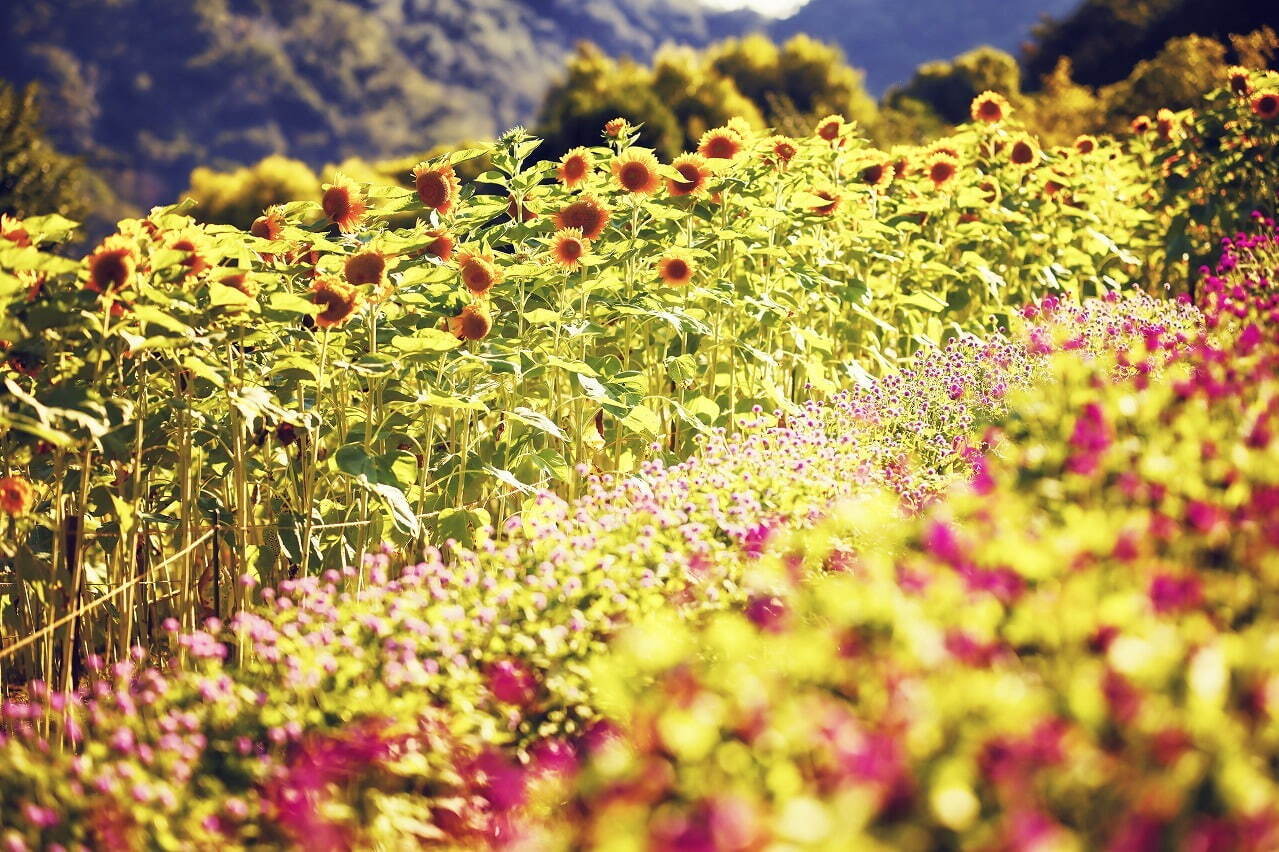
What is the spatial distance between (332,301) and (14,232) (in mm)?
775

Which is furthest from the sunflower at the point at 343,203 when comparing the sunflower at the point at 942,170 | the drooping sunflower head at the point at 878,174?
the sunflower at the point at 942,170

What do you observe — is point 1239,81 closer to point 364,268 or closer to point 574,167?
point 574,167

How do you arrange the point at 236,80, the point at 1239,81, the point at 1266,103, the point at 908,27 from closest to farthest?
1. the point at 1266,103
2. the point at 1239,81
3. the point at 236,80
4. the point at 908,27

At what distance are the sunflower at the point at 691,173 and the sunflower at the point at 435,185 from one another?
2.78ft

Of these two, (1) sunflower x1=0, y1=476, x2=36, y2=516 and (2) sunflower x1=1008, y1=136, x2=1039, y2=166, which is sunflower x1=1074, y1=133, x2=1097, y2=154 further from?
(1) sunflower x1=0, y1=476, x2=36, y2=516

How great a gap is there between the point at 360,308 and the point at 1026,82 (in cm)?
2722

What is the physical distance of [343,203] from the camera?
326 cm

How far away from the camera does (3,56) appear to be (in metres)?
57.1

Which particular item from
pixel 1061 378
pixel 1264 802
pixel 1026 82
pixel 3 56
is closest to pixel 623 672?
pixel 1264 802

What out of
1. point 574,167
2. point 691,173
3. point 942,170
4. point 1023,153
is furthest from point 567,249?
point 1023,153

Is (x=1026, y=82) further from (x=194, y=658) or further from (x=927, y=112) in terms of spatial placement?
(x=194, y=658)

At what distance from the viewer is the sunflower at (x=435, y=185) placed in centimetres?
344

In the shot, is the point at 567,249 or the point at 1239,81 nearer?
the point at 567,249

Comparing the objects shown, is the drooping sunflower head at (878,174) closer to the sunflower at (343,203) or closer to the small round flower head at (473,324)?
the small round flower head at (473,324)
